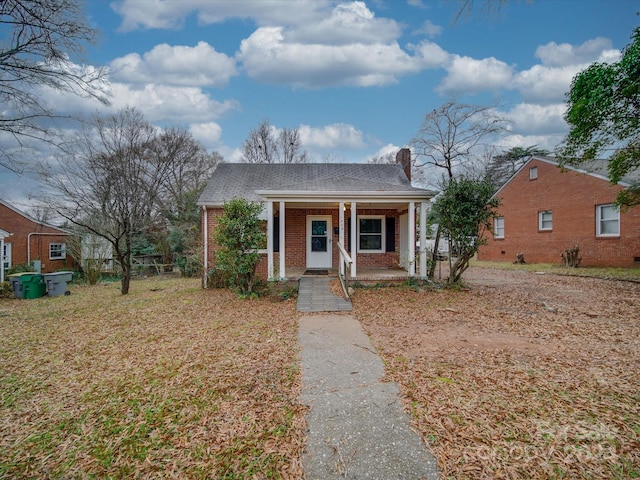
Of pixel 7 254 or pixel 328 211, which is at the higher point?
pixel 328 211

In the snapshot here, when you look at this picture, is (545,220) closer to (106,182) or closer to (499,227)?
(499,227)

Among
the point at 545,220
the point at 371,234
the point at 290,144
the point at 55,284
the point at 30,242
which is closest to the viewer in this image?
the point at 55,284

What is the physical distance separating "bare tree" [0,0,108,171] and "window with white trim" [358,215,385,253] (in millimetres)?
8760

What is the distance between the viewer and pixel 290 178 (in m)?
13.2

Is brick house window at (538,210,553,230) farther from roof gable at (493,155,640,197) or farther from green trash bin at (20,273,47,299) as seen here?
green trash bin at (20,273,47,299)

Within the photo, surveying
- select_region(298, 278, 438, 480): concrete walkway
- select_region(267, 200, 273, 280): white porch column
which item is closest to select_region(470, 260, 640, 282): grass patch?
select_region(267, 200, 273, 280): white porch column

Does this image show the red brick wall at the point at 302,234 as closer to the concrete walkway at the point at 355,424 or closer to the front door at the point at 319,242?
the front door at the point at 319,242

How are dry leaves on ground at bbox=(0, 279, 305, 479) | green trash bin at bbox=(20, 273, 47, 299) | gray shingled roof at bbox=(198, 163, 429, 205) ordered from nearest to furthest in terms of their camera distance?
1. dry leaves on ground at bbox=(0, 279, 305, 479)
2. gray shingled roof at bbox=(198, 163, 429, 205)
3. green trash bin at bbox=(20, 273, 47, 299)

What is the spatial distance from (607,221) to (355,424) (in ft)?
59.1

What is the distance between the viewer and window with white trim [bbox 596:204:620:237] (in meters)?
14.5

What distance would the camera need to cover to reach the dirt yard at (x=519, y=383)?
2500mm

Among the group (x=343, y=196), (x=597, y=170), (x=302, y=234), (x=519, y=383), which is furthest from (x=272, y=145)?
(x=519, y=383)

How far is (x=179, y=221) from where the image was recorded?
64.2 feet

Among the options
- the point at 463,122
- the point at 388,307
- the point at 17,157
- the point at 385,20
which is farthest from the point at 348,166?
the point at 17,157
